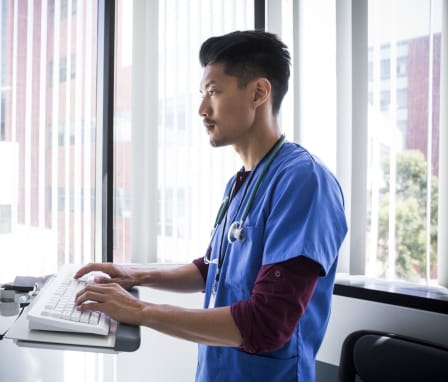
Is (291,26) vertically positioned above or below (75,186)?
above

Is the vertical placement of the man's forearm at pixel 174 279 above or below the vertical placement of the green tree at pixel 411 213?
below

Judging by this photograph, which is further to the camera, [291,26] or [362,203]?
[291,26]

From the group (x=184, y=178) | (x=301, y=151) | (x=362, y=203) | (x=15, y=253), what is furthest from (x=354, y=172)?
(x=15, y=253)

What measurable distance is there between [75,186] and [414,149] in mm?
1467

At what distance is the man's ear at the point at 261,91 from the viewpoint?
101cm

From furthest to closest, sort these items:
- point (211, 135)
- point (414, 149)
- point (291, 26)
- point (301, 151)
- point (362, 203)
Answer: point (291, 26) < point (362, 203) < point (414, 149) < point (211, 135) < point (301, 151)

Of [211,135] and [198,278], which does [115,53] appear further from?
[198,278]

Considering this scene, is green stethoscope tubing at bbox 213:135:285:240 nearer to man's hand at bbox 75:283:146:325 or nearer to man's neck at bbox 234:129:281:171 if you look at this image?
man's neck at bbox 234:129:281:171

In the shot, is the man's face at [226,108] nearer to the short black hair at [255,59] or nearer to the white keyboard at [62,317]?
the short black hair at [255,59]

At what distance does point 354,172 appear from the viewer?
1471 mm

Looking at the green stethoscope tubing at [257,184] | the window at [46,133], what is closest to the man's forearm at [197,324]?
the green stethoscope tubing at [257,184]

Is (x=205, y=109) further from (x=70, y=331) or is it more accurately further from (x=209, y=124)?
(x=70, y=331)

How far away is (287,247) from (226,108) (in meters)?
0.43

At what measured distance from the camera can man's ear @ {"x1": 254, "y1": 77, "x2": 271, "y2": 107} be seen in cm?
101
